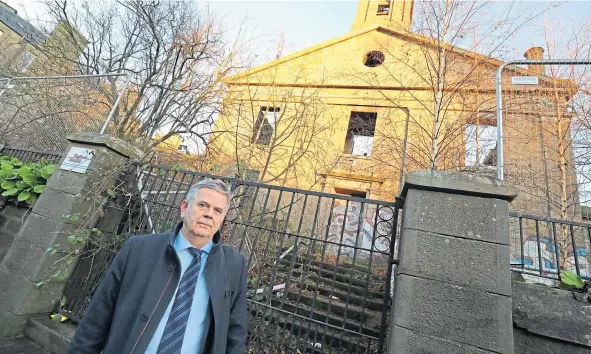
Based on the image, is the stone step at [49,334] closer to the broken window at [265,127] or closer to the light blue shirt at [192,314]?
the light blue shirt at [192,314]

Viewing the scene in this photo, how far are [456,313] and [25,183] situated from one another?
5.95 m

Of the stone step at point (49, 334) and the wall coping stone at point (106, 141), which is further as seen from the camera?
the wall coping stone at point (106, 141)

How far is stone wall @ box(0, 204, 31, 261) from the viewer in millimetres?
4036

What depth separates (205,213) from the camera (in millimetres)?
1677

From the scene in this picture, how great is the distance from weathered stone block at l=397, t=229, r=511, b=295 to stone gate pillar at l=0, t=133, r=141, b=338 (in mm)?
3979

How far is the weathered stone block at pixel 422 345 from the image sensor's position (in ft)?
5.94

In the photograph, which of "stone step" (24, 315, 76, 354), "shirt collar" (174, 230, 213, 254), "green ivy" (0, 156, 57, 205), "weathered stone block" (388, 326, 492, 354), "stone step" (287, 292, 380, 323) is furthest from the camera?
"stone step" (287, 292, 380, 323)

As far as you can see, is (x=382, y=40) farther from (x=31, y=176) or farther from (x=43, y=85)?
(x=31, y=176)

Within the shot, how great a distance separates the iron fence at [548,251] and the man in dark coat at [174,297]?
10.1 feet

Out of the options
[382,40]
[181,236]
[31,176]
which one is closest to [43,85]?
[31,176]

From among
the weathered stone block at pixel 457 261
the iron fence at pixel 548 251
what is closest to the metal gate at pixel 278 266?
the weathered stone block at pixel 457 261

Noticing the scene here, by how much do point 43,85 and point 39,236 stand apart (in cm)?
451

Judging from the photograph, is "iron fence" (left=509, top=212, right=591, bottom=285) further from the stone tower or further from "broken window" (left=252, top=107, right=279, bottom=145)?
the stone tower

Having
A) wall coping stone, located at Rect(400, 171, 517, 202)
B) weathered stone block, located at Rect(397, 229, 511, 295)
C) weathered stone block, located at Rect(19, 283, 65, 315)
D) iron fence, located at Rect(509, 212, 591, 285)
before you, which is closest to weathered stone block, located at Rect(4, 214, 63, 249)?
weathered stone block, located at Rect(19, 283, 65, 315)
